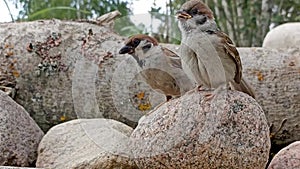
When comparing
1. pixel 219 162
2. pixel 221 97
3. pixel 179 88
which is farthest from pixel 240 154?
pixel 179 88

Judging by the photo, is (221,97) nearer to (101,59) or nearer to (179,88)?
Result: (179,88)

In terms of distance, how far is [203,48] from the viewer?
222 cm

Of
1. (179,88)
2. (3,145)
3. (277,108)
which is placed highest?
(179,88)

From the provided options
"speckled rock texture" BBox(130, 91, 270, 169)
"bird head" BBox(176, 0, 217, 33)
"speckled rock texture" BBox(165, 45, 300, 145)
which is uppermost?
"bird head" BBox(176, 0, 217, 33)

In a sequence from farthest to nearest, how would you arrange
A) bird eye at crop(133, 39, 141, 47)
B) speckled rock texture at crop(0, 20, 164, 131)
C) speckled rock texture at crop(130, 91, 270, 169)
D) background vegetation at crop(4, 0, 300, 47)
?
background vegetation at crop(4, 0, 300, 47)
speckled rock texture at crop(0, 20, 164, 131)
bird eye at crop(133, 39, 141, 47)
speckled rock texture at crop(130, 91, 270, 169)

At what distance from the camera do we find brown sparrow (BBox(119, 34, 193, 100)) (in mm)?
2658

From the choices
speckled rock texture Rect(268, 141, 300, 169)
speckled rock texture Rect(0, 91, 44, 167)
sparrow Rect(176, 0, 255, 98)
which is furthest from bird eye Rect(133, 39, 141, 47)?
speckled rock texture Rect(268, 141, 300, 169)

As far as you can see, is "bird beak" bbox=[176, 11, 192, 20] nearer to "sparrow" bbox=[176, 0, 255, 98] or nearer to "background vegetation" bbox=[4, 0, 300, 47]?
"sparrow" bbox=[176, 0, 255, 98]

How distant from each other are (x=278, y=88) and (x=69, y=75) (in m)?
1.18

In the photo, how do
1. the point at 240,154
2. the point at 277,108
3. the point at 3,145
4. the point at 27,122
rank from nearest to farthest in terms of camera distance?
the point at 240,154 → the point at 3,145 → the point at 27,122 → the point at 277,108

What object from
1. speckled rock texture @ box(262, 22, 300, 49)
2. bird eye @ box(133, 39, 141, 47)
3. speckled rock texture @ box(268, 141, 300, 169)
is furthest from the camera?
speckled rock texture @ box(262, 22, 300, 49)

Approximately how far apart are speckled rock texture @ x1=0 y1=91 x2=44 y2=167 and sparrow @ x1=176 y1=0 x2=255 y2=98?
0.90 m

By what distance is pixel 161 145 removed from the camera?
225 centimetres

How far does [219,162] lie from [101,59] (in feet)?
4.72
